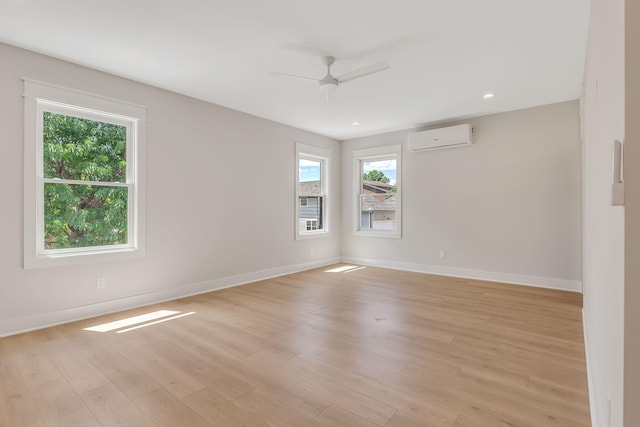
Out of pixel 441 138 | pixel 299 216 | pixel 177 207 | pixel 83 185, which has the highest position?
pixel 441 138

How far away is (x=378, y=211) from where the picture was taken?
640 centimetres

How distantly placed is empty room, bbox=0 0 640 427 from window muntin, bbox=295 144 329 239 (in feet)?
0.75

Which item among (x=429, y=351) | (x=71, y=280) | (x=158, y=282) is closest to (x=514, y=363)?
(x=429, y=351)

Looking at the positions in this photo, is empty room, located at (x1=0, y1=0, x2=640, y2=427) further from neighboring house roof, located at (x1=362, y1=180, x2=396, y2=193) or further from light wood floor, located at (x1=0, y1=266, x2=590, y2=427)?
neighboring house roof, located at (x1=362, y1=180, x2=396, y2=193)

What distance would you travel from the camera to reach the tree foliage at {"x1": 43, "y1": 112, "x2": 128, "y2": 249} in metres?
3.18

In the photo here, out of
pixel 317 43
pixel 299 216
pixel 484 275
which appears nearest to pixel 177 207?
pixel 299 216

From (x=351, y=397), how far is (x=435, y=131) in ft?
14.8

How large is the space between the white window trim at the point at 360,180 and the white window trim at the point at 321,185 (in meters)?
0.56

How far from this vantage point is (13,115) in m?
2.90

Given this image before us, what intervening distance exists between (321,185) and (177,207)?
3128 millimetres

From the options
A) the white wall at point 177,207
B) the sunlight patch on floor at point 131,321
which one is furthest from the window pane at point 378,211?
the sunlight patch on floor at point 131,321

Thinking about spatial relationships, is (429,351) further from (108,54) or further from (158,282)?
(108,54)

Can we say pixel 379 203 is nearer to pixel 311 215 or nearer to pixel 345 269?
pixel 311 215

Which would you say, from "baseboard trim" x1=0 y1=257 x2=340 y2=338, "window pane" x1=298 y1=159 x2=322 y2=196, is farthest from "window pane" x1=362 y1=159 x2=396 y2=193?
"baseboard trim" x1=0 y1=257 x2=340 y2=338
